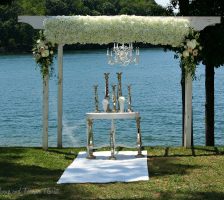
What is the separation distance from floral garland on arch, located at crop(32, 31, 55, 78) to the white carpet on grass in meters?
1.89

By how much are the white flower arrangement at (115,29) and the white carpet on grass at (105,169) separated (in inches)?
90.6

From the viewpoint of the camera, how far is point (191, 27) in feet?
36.9

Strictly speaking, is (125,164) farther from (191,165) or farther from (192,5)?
(192,5)

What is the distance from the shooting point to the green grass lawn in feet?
24.1

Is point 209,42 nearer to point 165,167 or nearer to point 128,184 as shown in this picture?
point 165,167

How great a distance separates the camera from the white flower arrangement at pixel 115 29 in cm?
1096

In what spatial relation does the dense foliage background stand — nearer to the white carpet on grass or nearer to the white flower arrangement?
the white flower arrangement

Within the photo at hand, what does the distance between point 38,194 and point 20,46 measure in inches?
2591

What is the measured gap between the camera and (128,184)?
804 centimetres

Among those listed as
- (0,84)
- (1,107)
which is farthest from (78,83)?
(1,107)

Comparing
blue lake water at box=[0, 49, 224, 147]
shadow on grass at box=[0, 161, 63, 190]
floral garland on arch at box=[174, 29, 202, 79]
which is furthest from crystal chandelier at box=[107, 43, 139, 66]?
blue lake water at box=[0, 49, 224, 147]

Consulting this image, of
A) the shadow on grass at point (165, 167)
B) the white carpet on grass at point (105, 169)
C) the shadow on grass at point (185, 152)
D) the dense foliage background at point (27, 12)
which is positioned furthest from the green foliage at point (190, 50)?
the dense foliage background at point (27, 12)

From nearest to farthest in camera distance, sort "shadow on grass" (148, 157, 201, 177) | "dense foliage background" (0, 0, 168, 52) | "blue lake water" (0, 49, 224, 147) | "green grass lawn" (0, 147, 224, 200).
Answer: "green grass lawn" (0, 147, 224, 200) < "shadow on grass" (148, 157, 201, 177) < "blue lake water" (0, 49, 224, 147) < "dense foliage background" (0, 0, 168, 52)

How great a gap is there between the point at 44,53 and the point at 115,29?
4.98 feet
